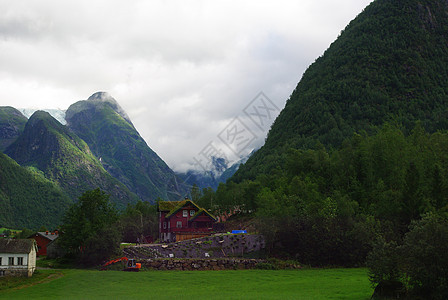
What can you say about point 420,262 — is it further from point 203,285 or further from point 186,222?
point 186,222

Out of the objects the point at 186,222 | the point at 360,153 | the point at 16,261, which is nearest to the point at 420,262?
the point at 360,153

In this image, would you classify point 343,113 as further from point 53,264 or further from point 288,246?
point 53,264

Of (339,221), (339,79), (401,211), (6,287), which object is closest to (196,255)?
(339,221)

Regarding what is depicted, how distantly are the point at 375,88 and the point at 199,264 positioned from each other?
128m

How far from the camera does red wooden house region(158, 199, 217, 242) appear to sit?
92875 millimetres

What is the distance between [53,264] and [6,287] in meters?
19.8

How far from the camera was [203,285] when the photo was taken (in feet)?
148

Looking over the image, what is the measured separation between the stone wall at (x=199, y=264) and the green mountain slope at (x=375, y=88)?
75.1 m

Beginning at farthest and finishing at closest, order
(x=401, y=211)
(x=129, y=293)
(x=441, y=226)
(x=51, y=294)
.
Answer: (x=401, y=211) → (x=51, y=294) → (x=129, y=293) → (x=441, y=226)

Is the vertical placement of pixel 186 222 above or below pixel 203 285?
above

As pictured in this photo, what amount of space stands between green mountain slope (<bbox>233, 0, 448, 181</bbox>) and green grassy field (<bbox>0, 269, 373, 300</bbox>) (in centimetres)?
8473

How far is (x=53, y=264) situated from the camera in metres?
71.6

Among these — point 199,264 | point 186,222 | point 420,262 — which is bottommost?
point 420,262

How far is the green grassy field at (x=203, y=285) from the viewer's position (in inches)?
1494
